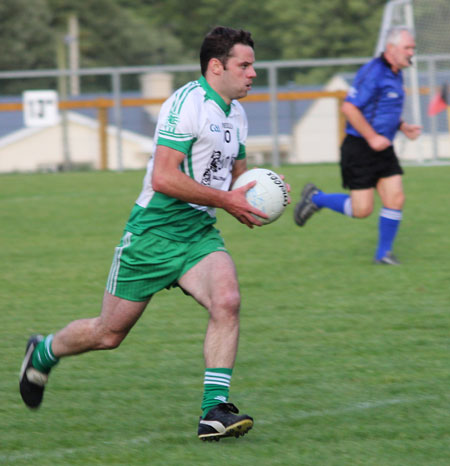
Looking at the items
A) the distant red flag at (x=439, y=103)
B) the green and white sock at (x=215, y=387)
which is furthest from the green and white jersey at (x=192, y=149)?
the distant red flag at (x=439, y=103)

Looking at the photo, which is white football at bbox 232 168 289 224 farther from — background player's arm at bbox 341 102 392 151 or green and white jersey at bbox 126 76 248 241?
background player's arm at bbox 341 102 392 151

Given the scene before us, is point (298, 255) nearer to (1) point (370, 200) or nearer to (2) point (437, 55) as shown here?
(1) point (370, 200)

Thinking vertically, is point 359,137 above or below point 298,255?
above

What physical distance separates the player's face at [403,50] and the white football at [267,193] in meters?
4.00

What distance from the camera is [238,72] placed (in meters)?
4.75

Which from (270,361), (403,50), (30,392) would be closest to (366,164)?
(403,50)

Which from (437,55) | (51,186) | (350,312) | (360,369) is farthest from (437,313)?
(437,55)

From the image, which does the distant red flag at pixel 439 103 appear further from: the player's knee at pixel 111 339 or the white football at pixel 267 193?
the player's knee at pixel 111 339

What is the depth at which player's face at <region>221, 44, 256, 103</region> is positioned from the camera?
4.74 metres

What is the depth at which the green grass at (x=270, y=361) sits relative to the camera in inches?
175

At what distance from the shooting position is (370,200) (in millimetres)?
9070

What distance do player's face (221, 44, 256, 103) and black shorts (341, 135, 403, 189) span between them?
14.0ft

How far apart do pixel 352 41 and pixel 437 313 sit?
47.7 meters

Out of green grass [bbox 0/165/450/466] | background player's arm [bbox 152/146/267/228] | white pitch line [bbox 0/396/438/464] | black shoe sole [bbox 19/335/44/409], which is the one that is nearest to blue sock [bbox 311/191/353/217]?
green grass [bbox 0/165/450/466]
